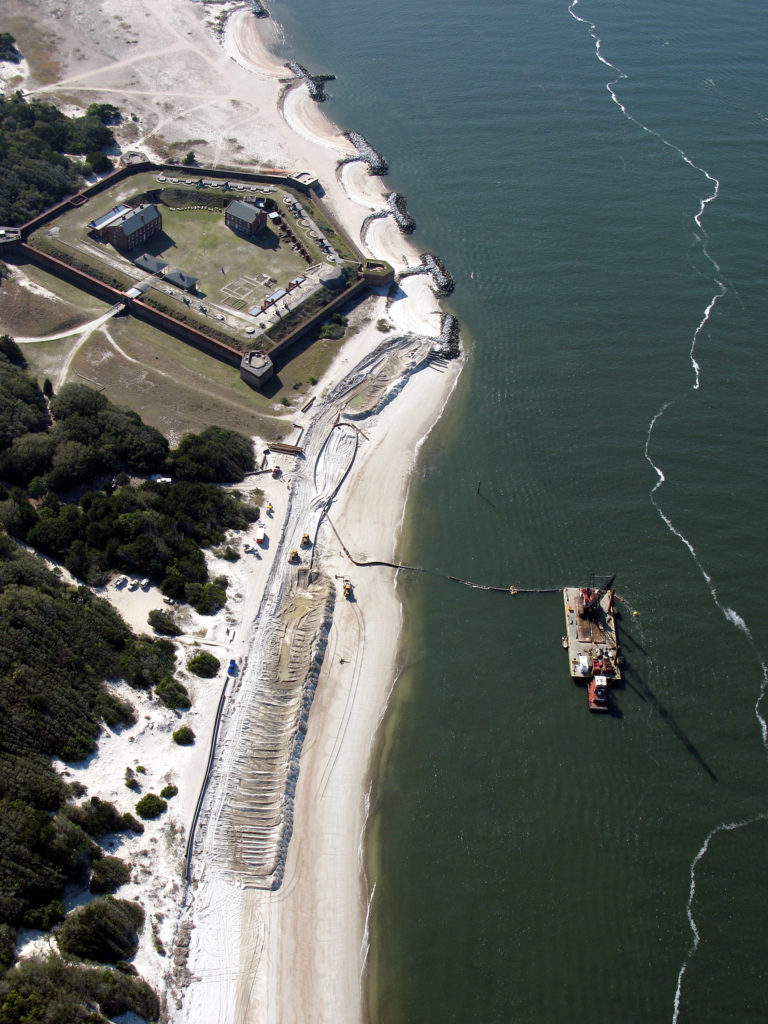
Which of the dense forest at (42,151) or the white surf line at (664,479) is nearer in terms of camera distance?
the white surf line at (664,479)

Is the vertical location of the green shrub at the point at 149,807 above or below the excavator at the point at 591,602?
below

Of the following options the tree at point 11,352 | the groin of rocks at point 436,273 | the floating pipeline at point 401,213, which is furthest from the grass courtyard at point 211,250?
the tree at point 11,352

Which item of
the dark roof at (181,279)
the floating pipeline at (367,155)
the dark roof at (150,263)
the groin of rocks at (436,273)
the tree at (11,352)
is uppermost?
the floating pipeline at (367,155)

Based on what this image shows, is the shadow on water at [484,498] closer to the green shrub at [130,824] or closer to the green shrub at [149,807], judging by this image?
the green shrub at [149,807]

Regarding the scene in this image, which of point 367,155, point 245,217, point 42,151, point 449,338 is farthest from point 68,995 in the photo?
point 367,155

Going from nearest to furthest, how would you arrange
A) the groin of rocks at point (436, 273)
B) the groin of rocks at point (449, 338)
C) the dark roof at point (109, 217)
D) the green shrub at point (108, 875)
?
the green shrub at point (108, 875), the groin of rocks at point (449, 338), the dark roof at point (109, 217), the groin of rocks at point (436, 273)

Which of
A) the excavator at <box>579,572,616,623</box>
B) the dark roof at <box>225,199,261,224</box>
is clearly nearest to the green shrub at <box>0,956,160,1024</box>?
the excavator at <box>579,572,616,623</box>

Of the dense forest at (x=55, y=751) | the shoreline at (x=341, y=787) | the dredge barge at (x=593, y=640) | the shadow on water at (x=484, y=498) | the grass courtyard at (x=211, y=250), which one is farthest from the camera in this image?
the grass courtyard at (x=211, y=250)
